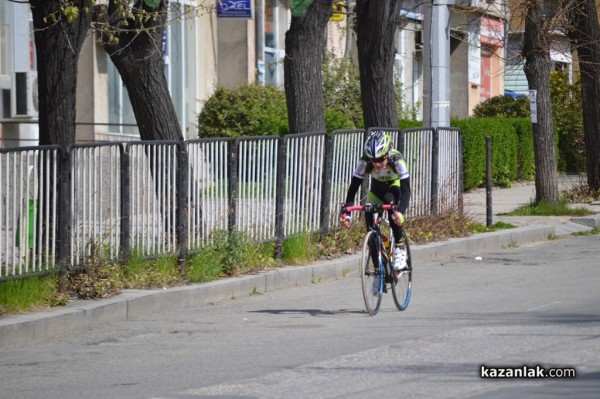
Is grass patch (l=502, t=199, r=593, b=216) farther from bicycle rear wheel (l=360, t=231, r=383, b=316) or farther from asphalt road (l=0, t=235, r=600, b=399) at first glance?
bicycle rear wheel (l=360, t=231, r=383, b=316)

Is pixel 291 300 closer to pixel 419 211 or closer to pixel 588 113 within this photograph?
pixel 419 211

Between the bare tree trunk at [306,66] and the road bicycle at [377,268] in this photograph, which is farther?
the bare tree trunk at [306,66]

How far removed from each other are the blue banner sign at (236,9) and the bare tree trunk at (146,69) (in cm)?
1079

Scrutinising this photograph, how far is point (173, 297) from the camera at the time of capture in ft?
42.0

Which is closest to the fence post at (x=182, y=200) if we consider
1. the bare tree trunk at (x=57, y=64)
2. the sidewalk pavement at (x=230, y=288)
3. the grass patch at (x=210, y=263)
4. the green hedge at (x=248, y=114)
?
the grass patch at (x=210, y=263)

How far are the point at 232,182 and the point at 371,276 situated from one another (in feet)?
10.3

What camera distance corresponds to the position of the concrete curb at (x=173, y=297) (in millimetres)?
10953

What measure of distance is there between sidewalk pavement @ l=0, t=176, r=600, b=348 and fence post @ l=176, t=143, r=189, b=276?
1.95 feet

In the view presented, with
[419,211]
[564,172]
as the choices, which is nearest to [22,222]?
[419,211]

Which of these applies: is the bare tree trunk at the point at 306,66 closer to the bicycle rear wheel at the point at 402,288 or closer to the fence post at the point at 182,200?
the fence post at the point at 182,200

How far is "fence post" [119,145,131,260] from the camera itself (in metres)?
13.1

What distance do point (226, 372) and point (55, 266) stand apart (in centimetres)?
365

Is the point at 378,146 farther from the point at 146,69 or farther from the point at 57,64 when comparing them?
the point at 146,69

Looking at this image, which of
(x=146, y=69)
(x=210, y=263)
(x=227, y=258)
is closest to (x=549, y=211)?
(x=146, y=69)
